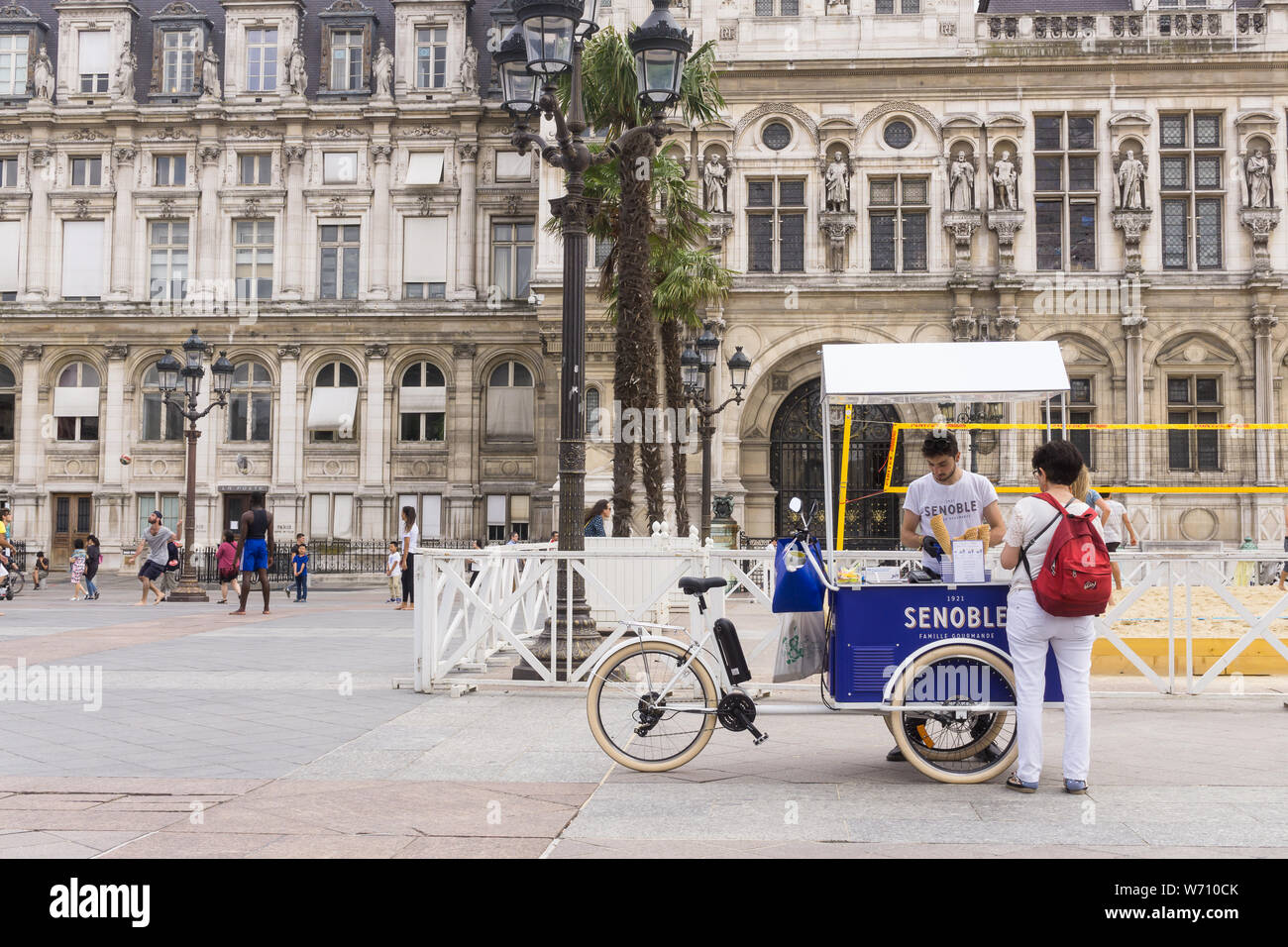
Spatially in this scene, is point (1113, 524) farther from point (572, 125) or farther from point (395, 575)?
point (395, 575)

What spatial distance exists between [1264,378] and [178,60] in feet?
114

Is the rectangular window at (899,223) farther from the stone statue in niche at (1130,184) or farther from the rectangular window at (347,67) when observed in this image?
the rectangular window at (347,67)

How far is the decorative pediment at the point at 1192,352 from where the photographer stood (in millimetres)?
31844

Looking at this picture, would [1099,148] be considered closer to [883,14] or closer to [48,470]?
[883,14]

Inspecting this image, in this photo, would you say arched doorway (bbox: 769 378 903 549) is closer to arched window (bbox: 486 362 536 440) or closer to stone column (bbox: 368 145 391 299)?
arched window (bbox: 486 362 536 440)

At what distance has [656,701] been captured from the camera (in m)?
7.18

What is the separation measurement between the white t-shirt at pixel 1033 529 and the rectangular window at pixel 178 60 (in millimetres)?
38447

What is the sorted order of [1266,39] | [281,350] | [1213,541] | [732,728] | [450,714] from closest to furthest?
[732,728] < [450,714] < [1213,541] < [1266,39] < [281,350]

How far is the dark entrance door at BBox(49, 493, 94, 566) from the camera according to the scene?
37.7m

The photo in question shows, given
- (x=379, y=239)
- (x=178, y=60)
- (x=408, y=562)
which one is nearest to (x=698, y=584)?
(x=408, y=562)

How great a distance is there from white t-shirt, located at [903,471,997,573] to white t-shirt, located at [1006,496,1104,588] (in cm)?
95

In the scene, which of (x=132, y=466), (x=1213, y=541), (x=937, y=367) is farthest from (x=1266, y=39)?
(x=132, y=466)

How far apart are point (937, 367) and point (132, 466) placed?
1379 inches

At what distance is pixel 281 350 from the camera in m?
37.8
